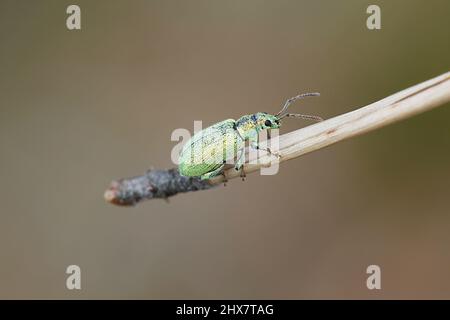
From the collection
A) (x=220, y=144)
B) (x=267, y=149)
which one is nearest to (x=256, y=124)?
(x=220, y=144)

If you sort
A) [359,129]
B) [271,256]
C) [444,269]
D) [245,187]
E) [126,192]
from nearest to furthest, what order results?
1. [359,129]
2. [126,192]
3. [444,269]
4. [271,256]
5. [245,187]

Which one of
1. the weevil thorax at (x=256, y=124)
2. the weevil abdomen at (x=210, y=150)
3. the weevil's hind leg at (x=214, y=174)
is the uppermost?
the weevil thorax at (x=256, y=124)

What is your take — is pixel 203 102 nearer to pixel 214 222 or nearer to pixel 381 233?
pixel 214 222

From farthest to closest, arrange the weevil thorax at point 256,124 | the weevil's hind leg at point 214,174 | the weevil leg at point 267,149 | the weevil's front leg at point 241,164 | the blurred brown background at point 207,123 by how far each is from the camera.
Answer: the blurred brown background at point 207,123
the weevil thorax at point 256,124
the weevil's hind leg at point 214,174
the weevil's front leg at point 241,164
the weevil leg at point 267,149

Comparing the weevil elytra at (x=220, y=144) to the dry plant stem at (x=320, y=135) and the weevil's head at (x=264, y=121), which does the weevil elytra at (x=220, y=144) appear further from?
the dry plant stem at (x=320, y=135)

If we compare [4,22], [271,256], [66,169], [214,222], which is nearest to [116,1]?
[4,22]

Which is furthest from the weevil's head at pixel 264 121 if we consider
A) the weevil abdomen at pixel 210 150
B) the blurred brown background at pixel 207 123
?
the blurred brown background at pixel 207 123

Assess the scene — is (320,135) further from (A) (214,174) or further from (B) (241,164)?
(A) (214,174)
